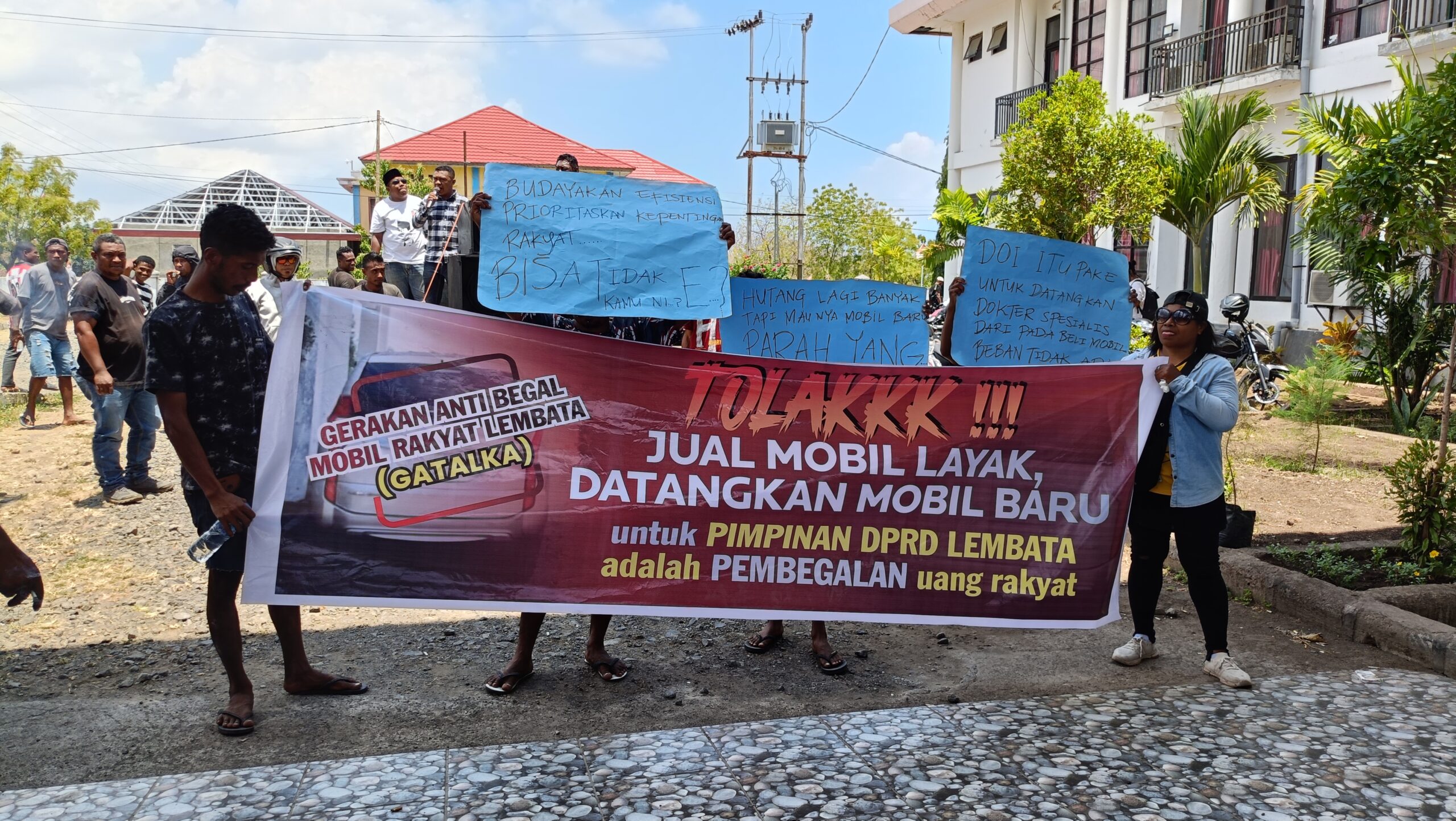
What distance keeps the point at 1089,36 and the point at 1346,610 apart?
20.6m

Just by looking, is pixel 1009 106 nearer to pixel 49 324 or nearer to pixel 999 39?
pixel 999 39

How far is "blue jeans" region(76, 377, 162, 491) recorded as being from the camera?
767 cm

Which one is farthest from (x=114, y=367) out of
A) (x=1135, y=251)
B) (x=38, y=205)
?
(x=38, y=205)

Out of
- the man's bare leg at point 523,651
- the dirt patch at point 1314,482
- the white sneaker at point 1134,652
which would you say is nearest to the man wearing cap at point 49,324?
the man's bare leg at point 523,651

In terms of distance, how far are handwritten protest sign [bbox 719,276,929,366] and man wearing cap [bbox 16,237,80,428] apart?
27.0 feet

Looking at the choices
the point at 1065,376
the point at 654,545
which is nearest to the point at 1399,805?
the point at 1065,376

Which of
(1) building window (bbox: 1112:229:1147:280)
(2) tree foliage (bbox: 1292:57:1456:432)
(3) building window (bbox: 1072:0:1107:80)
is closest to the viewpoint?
(2) tree foliage (bbox: 1292:57:1456:432)

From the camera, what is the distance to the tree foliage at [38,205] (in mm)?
34719

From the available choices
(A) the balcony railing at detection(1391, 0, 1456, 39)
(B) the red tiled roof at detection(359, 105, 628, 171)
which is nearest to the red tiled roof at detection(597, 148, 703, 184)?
(B) the red tiled roof at detection(359, 105, 628, 171)

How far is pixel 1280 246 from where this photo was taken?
17547 mm

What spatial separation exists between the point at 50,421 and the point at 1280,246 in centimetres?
1718

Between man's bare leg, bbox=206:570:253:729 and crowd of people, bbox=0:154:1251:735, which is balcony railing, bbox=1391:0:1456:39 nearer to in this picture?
crowd of people, bbox=0:154:1251:735

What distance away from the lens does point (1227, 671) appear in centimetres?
457

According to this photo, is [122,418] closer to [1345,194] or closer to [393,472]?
[393,472]
